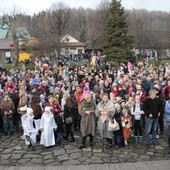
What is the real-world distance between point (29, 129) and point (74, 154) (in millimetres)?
1865

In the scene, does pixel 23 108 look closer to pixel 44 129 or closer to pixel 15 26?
pixel 44 129

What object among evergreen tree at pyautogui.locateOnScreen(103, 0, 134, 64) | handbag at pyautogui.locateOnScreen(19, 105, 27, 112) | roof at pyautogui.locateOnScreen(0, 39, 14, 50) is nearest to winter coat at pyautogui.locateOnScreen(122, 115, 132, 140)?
handbag at pyautogui.locateOnScreen(19, 105, 27, 112)

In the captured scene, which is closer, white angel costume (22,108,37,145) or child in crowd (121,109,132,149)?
child in crowd (121,109,132,149)

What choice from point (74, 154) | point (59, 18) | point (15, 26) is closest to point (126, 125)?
point (74, 154)

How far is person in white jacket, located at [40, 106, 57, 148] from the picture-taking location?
1028 cm

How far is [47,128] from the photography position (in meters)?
10.3

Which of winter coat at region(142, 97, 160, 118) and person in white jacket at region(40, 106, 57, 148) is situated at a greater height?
winter coat at region(142, 97, 160, 118)

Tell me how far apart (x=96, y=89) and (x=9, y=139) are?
4521 mm

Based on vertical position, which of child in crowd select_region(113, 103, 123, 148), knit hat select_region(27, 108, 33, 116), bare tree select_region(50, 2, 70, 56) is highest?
Answer: bare tree select_region(50, 2, 70, 56)

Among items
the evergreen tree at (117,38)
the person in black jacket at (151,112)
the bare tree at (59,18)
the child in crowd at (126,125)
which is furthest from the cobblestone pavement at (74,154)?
the bare tree at (59,18)

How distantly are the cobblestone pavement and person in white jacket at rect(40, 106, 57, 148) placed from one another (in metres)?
0.24

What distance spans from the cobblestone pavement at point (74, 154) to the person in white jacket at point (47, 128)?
0.24 metres

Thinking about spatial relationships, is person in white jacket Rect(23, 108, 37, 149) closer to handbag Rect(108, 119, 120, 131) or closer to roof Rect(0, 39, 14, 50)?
handbag Rect(108, 119, 120, 131)

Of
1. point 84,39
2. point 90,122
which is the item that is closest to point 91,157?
point 90,122
